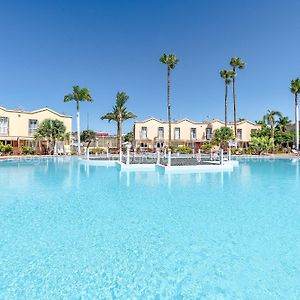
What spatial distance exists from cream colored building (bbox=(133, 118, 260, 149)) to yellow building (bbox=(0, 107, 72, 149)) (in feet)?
57.4

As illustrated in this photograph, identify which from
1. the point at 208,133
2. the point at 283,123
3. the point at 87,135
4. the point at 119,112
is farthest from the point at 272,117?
the point at 87,135

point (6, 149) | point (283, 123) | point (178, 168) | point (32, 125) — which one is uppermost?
point (283, 123)

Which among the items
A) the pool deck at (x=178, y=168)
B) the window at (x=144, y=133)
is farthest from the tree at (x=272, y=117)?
the pool deck at (x=178, y=168)

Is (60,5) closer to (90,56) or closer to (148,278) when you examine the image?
(90,56)

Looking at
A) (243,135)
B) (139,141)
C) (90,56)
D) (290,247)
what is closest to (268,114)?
(243,135)

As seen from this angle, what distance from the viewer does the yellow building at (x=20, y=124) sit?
39.0m

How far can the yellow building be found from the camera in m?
39.0

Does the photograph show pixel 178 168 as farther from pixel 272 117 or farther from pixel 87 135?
pixel 272 117

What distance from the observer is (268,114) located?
50500mm

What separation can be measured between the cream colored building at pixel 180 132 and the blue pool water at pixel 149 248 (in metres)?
42.0

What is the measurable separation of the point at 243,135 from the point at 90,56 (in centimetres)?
3668

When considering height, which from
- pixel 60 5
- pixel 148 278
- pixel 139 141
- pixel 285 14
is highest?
pixel 60 5

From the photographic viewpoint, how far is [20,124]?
40.5 meters

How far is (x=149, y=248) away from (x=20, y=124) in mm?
41403
